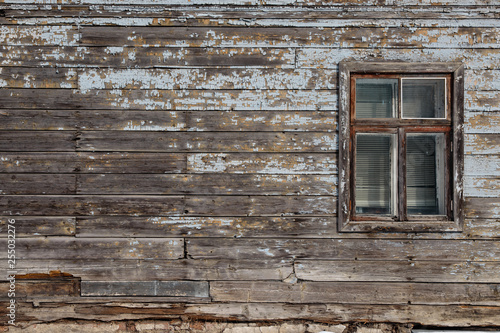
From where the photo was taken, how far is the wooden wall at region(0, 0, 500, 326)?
7.48ft

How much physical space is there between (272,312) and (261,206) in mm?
793

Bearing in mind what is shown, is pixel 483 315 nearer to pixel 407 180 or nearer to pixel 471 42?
pixel 407 180

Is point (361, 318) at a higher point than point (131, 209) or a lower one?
lower

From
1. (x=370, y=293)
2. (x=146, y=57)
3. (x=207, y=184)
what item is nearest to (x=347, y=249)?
(x=370, y=293)

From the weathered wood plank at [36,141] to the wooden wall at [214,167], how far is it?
0.01m

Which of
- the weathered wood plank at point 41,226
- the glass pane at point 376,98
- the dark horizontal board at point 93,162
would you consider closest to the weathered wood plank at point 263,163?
the dark horizontal board at point 93,162

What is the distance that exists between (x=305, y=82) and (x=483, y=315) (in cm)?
217

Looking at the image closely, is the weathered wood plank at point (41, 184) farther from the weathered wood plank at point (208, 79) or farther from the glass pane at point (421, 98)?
the glass pane at point (421, 98)

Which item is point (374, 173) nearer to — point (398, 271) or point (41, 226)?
point (398, 271)

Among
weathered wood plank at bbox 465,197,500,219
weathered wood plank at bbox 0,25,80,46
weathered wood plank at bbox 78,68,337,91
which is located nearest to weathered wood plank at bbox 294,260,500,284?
weathered wood plank at bbox 465,197,500,219

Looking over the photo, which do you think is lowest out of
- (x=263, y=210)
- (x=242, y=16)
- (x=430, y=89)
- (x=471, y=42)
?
(x=263, y=210)

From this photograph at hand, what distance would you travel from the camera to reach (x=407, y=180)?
2.39 meters

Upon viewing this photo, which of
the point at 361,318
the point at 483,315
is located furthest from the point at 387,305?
the point at 483,315

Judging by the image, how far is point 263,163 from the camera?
2.29 metres
